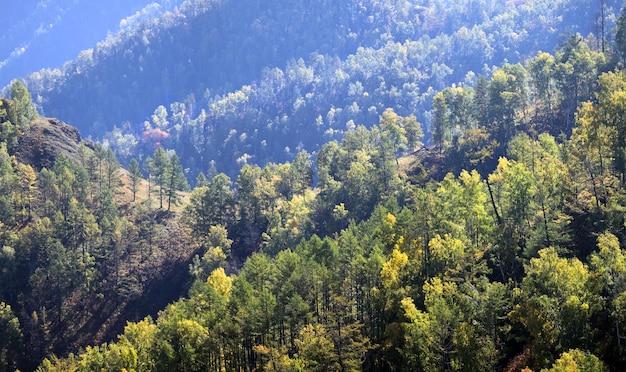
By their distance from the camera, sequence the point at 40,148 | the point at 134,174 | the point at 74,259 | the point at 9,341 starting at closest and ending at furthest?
the point at 9,341 → the point at 74,259 → the point at 134,174 → the point at 40,148

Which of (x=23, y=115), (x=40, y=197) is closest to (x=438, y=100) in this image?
(x=40, y=197)

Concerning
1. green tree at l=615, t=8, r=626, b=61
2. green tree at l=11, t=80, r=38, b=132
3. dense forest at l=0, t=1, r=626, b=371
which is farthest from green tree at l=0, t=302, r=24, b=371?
green tree at l=615, t=8, r=626, b=61

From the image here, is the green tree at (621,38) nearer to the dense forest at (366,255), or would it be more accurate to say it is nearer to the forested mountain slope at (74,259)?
the dense forest at (366,255)

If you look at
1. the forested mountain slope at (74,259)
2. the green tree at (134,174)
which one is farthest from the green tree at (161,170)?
the green tree at (134,174)

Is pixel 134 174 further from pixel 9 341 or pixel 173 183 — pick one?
pixel 9 341

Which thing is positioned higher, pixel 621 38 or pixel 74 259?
pixel 621 38

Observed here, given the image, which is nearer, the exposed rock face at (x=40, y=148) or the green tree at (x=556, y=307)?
the green tree at (x=556, y=307)

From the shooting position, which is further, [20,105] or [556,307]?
[20,105]

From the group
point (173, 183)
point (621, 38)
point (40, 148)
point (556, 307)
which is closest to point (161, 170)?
point (173, 183)

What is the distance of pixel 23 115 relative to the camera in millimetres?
198375

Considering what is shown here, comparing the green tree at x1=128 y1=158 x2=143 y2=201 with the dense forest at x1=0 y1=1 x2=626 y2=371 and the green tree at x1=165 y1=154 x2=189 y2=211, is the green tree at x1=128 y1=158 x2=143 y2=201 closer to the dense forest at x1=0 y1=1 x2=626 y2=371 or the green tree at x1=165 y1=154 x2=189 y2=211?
the dense forest at x1=0 y1=1 x2=626 y2=371

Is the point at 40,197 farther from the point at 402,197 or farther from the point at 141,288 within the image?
the point at 402,197

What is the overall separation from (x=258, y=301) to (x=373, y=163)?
3355 inches

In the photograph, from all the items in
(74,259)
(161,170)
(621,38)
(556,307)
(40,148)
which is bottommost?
(556,307)
